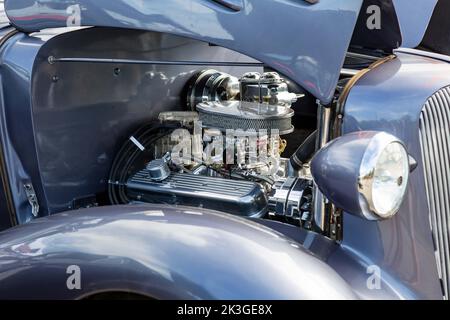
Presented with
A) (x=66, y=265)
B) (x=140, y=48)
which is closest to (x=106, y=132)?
(x=140, y=48)

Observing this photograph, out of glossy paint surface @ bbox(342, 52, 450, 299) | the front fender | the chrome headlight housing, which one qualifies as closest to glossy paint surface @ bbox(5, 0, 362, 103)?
glossy paint surface @ bbox(342, 52, 450, 299)

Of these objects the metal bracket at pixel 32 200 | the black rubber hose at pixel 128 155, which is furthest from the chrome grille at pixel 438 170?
the metal bracket at pixel 32 200

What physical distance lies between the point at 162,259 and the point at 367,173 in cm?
57

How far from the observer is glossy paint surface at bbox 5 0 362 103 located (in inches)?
68.6

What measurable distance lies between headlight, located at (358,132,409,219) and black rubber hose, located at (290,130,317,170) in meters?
0.60

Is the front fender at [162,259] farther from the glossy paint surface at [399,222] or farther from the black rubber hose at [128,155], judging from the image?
the black rubber hose at [128,155]

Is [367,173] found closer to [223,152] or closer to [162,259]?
[162,259]

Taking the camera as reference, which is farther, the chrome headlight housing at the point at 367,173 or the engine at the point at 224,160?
the engine at the point at 224,160

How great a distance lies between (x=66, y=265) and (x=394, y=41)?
1.34 m

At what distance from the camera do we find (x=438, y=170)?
5.66ft

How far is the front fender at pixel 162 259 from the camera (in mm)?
1392

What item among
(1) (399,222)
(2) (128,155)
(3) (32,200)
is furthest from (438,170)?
(3) (32,200)
